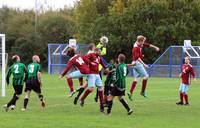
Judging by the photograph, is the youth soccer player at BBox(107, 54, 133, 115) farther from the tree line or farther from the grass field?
the tree line

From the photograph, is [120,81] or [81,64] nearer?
[120,81]

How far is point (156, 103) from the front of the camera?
2322 centimetres

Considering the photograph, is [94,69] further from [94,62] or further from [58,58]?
[58,58]

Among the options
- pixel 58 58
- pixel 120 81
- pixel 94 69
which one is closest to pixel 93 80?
pixel 94 69

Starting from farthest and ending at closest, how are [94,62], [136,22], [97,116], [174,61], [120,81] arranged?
[136,22]
[174,61]
[94,62]
[120,81]
[97,116]

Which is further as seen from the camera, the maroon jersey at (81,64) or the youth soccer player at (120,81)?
the maroon jersey at (81,64)

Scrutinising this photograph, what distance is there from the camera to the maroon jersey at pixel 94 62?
19.3 metres

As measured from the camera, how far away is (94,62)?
19344mm

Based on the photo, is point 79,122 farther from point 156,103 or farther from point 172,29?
point 172,29

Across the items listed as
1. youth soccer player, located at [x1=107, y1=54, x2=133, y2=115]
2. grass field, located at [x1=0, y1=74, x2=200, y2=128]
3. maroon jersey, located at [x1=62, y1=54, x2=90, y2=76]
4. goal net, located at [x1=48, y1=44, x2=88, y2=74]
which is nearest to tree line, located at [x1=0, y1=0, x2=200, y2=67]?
goal net, located at [x1=48, y1=44, x2=88, y2=74]

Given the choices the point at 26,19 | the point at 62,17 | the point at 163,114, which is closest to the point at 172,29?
the point at 62,17

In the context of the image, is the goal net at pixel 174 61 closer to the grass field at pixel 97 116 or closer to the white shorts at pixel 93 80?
the grass field at pixel 97 116

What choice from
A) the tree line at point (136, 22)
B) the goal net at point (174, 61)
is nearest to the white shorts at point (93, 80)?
the goal net at point (174, 61)

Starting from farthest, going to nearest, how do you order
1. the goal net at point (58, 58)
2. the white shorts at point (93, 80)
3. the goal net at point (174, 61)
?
the goal net at point (58, 58), the goal net at point (174, 61), the white shorts at point (93, 80)
